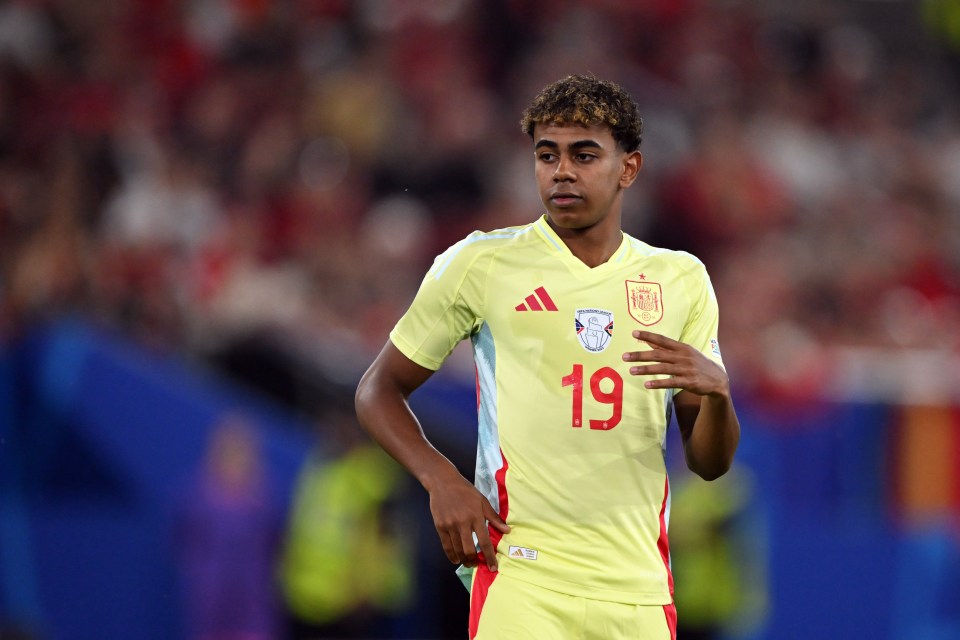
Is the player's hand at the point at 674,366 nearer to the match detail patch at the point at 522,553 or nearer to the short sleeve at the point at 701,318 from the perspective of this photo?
the short sleeve at the point at 701,318

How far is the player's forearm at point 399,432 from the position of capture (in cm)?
373

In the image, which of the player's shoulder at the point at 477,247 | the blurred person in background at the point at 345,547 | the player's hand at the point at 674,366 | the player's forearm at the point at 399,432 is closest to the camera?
the player's hand at the point at 674,366

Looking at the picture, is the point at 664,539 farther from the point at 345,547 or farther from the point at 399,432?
the point at 345,547

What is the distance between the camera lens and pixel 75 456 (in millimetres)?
8008

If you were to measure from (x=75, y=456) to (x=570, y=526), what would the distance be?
497 centimetres

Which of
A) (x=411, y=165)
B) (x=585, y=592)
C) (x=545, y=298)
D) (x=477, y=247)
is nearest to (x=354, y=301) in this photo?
(x=411, y=165)

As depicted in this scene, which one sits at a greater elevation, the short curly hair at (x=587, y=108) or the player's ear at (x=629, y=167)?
the short curly hair at (x=587, y=108)

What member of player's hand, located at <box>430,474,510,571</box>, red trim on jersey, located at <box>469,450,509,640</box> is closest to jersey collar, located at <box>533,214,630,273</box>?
red trim on jersey, located at <box>469,450,509,640</box>

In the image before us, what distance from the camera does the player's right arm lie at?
11.9 ft

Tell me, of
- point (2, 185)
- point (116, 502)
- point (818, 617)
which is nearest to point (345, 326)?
point (116, 502)

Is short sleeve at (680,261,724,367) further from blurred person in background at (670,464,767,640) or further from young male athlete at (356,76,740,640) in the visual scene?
blurred person in background at (670,464,767,640)

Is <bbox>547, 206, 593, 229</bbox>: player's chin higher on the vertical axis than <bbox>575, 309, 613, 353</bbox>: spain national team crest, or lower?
higher

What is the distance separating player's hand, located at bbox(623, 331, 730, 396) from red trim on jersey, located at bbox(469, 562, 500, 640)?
72cm

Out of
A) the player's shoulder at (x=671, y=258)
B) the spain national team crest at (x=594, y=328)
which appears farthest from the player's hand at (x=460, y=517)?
the player's shoulder at (x=671, y=258)
